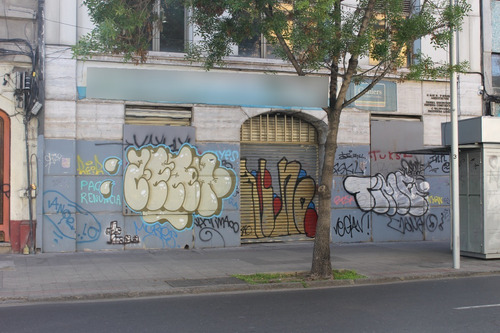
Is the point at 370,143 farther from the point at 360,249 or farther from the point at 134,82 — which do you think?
the point at 134,82

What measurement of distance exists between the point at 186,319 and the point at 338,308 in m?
2.31

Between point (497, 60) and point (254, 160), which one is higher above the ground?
point (497, 60)

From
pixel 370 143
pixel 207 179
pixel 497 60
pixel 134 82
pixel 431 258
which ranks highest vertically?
pixel 497 60

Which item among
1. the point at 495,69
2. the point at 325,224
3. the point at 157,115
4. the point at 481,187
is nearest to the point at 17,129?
the point at 157,115

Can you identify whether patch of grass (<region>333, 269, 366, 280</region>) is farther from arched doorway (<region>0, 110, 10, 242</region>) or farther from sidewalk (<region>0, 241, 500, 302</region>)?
arched doorway (<region>0, 110, 10, 242</region>)

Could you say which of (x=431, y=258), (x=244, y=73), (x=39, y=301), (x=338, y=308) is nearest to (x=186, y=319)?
(x=338, y=308)

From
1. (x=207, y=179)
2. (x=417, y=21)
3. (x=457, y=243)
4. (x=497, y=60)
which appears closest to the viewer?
(x=417, y=21)

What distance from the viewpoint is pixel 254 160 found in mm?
15773

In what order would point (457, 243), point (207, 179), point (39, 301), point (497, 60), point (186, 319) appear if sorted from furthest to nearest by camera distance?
point (497, 60) → point (207, 179) → point (457, 243) → point (39, 301) → point (186, 319)


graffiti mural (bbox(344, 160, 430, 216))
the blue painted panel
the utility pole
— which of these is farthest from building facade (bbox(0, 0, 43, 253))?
the utility pole

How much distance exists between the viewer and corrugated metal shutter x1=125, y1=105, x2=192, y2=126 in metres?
14.5

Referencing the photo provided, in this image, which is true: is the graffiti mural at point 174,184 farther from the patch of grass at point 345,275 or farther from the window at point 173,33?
the patch of grass at point 345,275

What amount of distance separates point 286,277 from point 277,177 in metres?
5.65

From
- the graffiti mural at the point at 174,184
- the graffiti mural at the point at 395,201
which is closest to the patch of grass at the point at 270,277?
the graffiti mural at the point at 174,184
